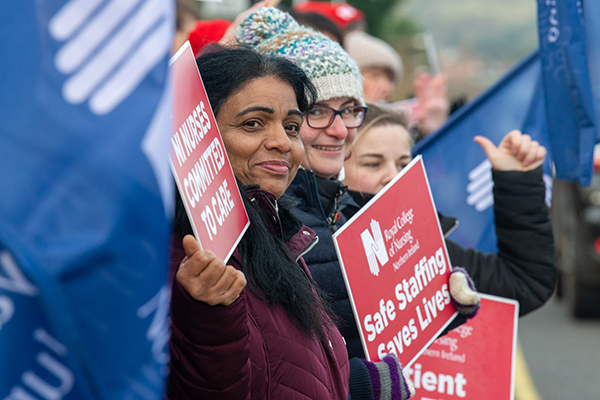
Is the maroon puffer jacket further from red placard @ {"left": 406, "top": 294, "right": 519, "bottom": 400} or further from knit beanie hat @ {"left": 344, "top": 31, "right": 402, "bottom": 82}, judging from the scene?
knit beanie hat @ {"left": 344, "top": 31, "right": 402, "bottom": 82}

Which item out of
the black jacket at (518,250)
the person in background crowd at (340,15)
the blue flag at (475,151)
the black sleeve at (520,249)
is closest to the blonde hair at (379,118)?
the black jacket at (518,250)

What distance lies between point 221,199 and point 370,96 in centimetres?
357

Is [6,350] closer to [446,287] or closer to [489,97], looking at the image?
[446,287]

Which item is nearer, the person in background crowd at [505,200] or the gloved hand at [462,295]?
the gloved hand at [462,295]

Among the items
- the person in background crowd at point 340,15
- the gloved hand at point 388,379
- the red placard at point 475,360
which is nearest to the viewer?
the gloved hand at point 388,379

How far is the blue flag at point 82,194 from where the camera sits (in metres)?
0.77

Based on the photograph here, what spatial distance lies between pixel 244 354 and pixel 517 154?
1.91 m

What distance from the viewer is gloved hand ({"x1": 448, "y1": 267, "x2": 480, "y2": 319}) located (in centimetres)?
242

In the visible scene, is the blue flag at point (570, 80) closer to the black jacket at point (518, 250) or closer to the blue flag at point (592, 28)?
the blue flag at point (592, 28)

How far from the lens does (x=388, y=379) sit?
214cm

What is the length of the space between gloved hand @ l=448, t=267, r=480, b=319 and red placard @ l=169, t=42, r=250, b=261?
3.44 feet

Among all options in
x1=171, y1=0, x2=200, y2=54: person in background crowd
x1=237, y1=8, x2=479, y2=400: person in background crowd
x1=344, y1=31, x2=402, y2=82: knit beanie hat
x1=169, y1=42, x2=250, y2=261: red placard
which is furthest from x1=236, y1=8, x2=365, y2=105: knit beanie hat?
x1=344, y1=31, x2=402, y2=82: knit beanie hat

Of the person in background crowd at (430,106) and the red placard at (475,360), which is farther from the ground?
the red placard at (475,360)

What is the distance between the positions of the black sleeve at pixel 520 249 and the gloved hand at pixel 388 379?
85 cm
